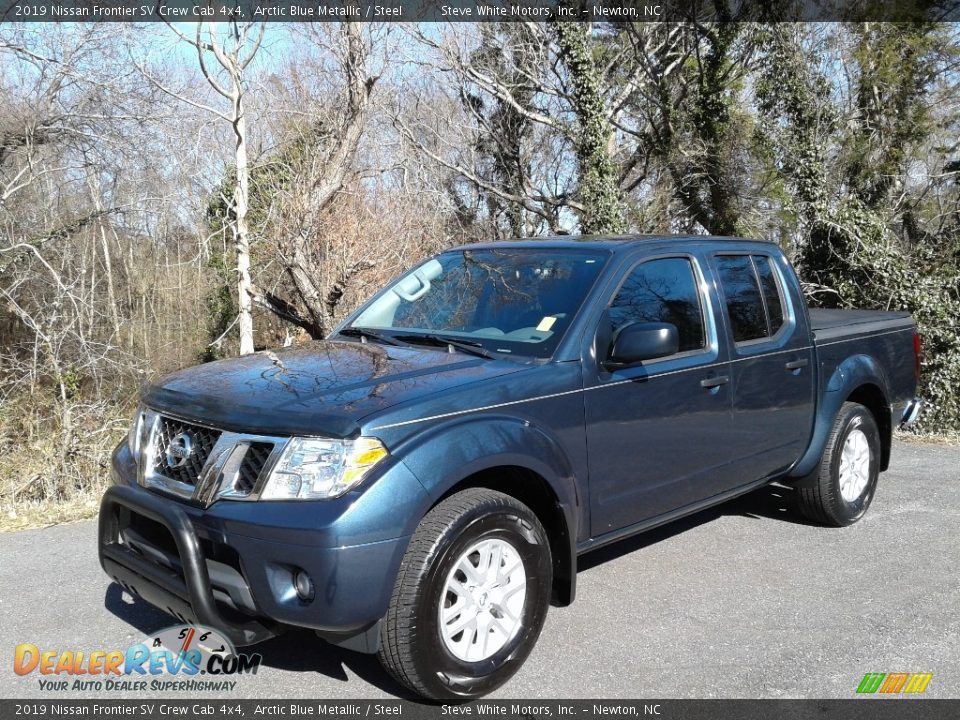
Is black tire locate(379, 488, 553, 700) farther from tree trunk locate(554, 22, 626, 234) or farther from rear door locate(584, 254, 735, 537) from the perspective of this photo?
tree trunk locate(554, 22, 626, 234)

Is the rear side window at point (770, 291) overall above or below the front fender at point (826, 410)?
above

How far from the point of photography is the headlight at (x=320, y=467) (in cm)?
316

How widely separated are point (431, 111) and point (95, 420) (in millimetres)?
14941

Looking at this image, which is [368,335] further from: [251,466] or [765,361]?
[765,361]

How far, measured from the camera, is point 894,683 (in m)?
3.67

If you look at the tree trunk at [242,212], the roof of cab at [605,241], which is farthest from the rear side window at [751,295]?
the tree trunk at [242,212]

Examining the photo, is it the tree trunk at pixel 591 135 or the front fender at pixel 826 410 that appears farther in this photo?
the tree trunk at pixel 591 135

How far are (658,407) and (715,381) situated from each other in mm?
523

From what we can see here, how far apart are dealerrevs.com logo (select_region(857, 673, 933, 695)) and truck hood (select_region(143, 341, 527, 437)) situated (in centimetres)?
203

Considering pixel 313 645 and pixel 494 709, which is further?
pixel 313 645

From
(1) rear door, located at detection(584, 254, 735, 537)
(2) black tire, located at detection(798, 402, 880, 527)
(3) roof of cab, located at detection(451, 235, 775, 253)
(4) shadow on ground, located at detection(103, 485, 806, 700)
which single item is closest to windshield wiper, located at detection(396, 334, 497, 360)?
(1) rear door, located at detection(584, 254, 735, 537)

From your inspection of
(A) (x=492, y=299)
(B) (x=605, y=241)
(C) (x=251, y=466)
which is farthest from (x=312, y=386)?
(B) (x=605, y=241)

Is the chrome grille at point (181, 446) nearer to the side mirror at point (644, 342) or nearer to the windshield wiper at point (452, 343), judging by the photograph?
the windshield wiper at point (452, 343)

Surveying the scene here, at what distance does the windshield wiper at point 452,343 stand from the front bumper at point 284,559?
998mm
